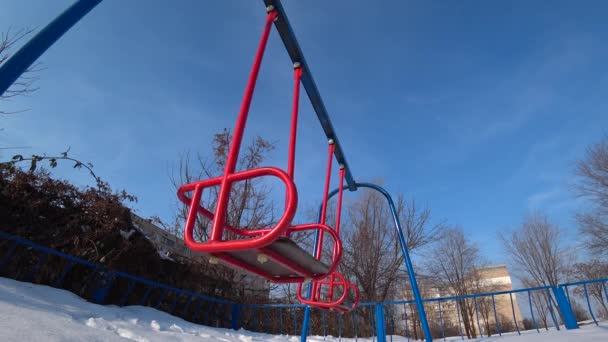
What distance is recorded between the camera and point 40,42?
1680 millimetres

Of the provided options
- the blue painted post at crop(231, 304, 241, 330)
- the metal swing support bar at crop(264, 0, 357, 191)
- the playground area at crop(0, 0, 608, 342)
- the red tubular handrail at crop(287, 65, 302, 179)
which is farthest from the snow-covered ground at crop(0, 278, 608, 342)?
the metal swing support bar at crop(264, 0, 357, 191)

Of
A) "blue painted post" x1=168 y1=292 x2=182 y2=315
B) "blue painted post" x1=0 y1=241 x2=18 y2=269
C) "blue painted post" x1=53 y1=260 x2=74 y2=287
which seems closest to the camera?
"blue painted post" x1=0 y1=241 x2=18 y2=269

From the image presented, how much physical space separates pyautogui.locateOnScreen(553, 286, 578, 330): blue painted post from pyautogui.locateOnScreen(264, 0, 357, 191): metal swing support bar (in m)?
4.13

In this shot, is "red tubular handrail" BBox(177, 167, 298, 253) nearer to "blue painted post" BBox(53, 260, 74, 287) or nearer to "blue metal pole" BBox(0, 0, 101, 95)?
"blue metal pole" BBox(0, 0, 101, 95)

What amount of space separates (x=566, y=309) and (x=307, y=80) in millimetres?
6125

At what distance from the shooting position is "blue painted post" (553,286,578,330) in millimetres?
5398

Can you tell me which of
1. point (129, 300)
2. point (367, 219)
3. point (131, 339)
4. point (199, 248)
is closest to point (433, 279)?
point (367, 219)

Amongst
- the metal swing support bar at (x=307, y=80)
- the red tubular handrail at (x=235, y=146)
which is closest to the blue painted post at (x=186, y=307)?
the metal swing support bar at (x=307, y=80)

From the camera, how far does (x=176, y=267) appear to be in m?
6.59

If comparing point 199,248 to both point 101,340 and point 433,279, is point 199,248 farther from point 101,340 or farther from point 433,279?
point 433,279

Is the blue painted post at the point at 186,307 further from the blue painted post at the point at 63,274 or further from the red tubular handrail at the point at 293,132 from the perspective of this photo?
the red tubular handrail at the point at 293,132

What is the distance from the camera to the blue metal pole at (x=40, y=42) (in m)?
1.55

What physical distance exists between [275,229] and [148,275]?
556 cm

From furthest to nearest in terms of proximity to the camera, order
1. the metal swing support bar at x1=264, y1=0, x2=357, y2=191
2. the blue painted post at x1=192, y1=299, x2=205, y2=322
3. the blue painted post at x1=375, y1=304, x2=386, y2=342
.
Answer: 1. the blue painted post at x1=192, y1=299, x2=205, y2=322
2. the blue painted post at x1=375, y1=304, x2=386, y2=342
3. the metal swing support bar at x1=264, y1=0, x2=357, y2=191
